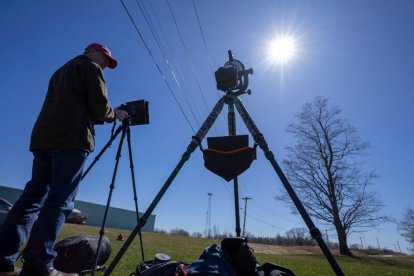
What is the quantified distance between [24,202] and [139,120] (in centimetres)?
145

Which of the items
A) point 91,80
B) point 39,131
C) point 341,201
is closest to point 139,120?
point 91,80

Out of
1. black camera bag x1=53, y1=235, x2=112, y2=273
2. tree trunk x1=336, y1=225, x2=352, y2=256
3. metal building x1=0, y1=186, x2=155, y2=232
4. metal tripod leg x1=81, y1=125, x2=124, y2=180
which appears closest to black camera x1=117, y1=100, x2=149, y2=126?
metal tripod leg x1=81, y1=125, x2=124, y2=180

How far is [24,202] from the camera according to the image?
2305mm

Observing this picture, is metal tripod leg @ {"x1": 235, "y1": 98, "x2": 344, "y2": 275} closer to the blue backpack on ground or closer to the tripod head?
the tripod head

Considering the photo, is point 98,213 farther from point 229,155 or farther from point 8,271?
point 229,155

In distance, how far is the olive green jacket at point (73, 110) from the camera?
2.25m

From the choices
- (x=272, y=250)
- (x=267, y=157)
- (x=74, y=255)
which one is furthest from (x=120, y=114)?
(x=272, y=250)

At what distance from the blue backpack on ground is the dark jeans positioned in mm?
1197

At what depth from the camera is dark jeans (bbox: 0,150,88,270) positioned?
1.97 m

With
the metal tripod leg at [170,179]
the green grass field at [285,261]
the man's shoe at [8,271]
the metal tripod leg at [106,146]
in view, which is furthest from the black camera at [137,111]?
the green grass field at [285,261]

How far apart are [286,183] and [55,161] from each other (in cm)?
A: 210

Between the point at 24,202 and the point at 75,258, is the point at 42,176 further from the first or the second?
the point at 75,258

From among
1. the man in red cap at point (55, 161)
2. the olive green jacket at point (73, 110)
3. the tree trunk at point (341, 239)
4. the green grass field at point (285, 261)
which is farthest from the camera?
the tree trunk at point (341, 239)

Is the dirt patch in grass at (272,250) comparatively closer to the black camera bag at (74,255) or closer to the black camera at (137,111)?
the black camera bag at (74,255)
